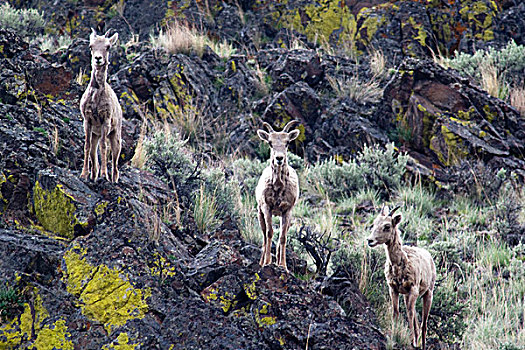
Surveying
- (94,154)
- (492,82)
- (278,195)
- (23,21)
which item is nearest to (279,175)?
(278,195)

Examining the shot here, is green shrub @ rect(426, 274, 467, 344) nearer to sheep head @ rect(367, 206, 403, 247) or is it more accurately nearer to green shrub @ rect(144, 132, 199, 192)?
sheep head @ rect(367, 206, 403, 247)

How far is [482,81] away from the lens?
13.5 meters

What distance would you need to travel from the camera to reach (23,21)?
52.6 feet

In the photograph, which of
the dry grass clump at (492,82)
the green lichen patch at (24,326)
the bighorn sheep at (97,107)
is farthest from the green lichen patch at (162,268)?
the dry grass clump at (492,82)

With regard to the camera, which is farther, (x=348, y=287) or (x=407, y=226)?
(x=407, y=226)

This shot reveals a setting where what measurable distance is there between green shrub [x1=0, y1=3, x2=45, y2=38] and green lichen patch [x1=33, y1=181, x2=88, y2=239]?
10.3 metres

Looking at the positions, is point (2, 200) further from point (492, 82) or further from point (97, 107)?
point (492, 82)

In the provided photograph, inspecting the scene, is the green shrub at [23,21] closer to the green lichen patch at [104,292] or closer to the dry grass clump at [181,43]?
the dry grass clump at [181,43]

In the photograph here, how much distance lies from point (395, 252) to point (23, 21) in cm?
1402

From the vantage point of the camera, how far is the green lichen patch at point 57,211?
6020 mm

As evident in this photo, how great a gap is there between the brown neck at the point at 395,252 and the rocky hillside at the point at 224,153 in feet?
2.16

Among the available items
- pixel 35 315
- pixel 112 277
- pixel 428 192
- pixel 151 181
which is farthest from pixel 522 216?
pixel 35 315

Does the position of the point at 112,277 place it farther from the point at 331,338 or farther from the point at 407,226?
the point at 407,226

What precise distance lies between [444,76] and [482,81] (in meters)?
1.85
